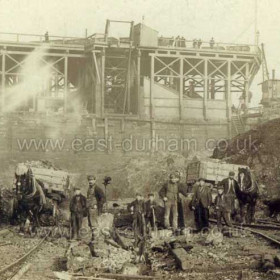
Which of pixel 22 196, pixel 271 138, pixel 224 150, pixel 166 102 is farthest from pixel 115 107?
pixel 22 196

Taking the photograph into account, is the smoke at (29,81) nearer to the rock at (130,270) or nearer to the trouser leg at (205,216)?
the trouser leg at (205,216)

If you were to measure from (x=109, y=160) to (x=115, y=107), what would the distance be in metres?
4.12

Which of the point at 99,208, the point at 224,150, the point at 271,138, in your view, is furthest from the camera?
the point at 224,150

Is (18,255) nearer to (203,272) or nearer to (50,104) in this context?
(203,272)

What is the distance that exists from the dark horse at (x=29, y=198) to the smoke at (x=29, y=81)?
611 inches

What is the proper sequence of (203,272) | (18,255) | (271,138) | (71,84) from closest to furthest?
1. (203,272)
2. (18,255)
3. (271,138)
4. (71,84)

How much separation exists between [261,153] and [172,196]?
10.1 m

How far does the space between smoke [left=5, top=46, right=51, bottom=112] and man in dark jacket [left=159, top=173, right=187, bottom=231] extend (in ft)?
57.1

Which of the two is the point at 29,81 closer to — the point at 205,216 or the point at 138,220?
the point at 205,216

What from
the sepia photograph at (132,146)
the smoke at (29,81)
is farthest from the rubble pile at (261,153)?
the smoke at (29,81)

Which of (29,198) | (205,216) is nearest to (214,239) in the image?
(205,216)

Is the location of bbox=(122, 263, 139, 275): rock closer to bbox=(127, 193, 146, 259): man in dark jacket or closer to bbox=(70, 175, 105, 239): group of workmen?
bbox=(127, 193, 146, 259): man in dark jacket

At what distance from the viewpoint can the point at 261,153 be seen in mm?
20703

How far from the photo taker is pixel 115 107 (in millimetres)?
27938
